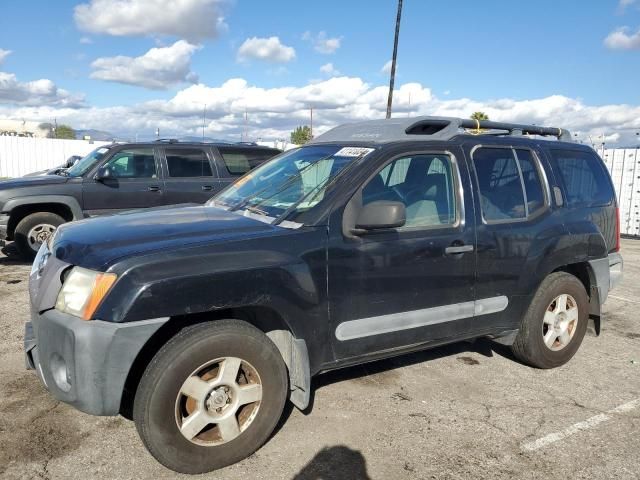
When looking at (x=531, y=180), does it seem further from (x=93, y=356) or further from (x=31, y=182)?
(x=31, y=182)

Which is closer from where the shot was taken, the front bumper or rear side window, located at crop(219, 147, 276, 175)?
the front bumper

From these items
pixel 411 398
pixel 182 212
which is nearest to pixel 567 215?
pixel 411 398

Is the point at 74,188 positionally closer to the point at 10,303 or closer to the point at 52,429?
the point at 10,303

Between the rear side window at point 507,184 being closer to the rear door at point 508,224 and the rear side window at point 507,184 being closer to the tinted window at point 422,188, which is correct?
the rear door at point 508,224

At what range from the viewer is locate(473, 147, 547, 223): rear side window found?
12.6 ft

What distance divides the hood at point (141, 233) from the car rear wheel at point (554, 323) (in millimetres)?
2327

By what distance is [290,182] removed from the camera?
365 centimetres

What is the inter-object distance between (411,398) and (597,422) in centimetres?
122

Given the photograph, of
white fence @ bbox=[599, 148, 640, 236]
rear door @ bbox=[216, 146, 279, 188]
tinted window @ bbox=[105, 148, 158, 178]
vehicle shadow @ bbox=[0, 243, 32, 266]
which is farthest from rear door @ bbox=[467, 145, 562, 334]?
white fence @ bbox=[599, 148, 640, 236]

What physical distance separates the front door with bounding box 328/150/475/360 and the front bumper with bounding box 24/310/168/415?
111 cm

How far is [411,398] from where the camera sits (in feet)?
12.4

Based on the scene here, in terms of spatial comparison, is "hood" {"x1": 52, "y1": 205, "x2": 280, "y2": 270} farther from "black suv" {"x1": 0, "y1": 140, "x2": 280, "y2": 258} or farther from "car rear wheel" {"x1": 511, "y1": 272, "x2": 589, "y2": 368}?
"black suv" {"x1": 0, "y1": 140, "x2": 280, "y2": 258}

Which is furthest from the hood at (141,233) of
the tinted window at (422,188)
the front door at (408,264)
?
the tinted window at (422,188)

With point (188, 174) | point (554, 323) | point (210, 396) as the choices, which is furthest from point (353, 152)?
point (188, 174)
